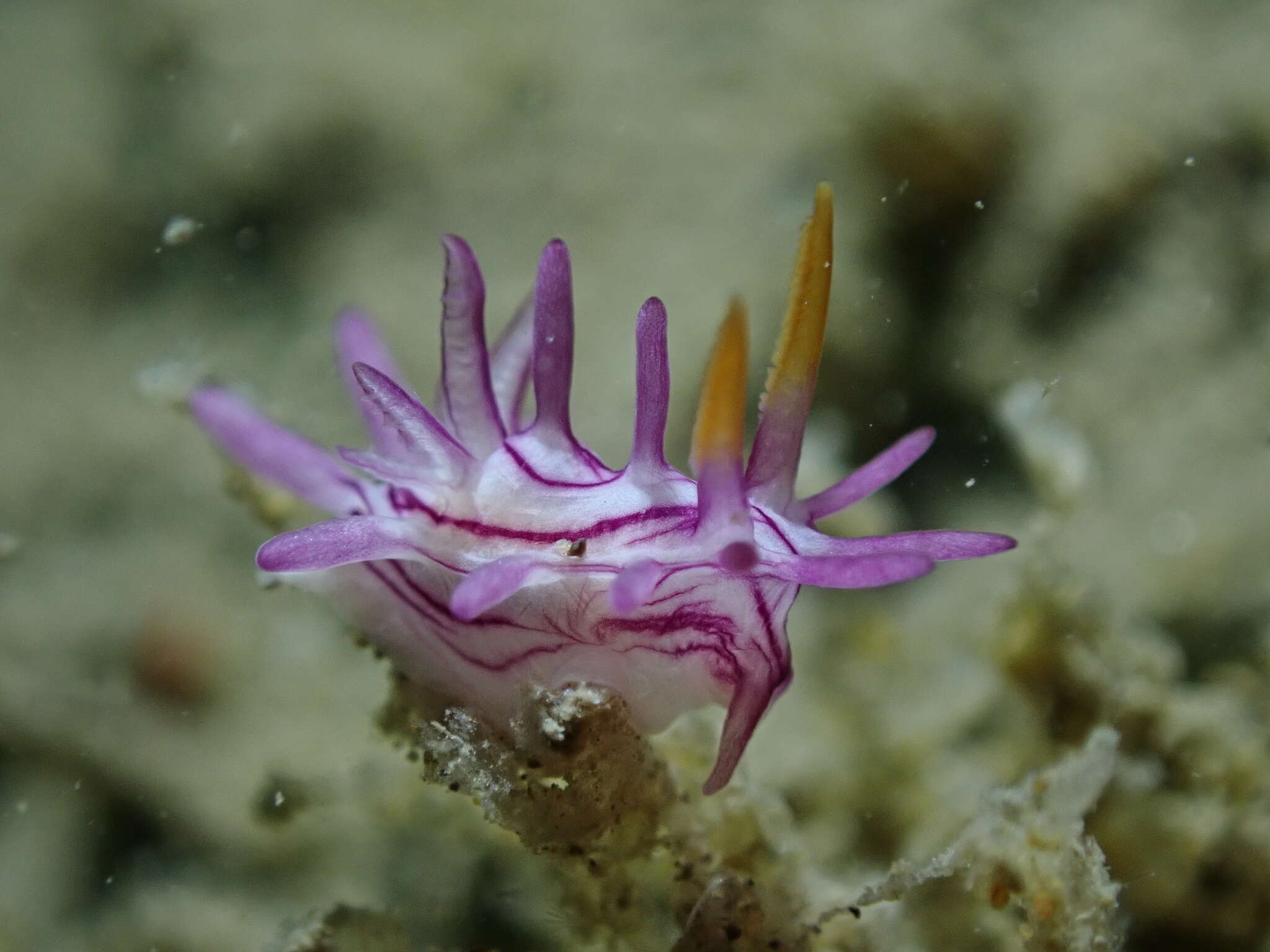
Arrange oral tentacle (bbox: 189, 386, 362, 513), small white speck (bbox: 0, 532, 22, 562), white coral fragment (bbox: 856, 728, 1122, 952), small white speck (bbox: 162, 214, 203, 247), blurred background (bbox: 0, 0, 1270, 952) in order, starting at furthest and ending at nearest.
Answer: small white speck (bbox: 162, 214, 203, 247) → small white speck (bbox: 0, 532, 22, 562) → blurred background (bbox: 0, 0, 1270, 952) → oral tentacle (bbox: 189, 386, 362, 513) → white coral fragment (bbox: 856, 728, 1122, 952)

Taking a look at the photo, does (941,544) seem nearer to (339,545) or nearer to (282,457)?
A: (339,545)

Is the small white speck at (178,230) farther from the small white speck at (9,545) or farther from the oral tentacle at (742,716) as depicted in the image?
the oral tentacle at (742,716)

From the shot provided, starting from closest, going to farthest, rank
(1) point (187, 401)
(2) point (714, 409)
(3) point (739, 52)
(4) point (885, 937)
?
(2) point (714, 409) → (4) point (885, 937) → (1) point (187, 401) → (3) point (739, 52)

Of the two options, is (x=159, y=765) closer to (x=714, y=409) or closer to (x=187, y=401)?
(x=187, y=401)

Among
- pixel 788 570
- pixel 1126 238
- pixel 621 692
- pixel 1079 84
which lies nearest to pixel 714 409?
pixel 788 570

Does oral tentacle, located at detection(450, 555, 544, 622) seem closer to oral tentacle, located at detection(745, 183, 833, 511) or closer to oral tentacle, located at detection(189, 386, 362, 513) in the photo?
oral tentacle, located at detection(745, 183, 833, 511)

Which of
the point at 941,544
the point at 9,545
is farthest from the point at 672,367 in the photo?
the point at 9,545

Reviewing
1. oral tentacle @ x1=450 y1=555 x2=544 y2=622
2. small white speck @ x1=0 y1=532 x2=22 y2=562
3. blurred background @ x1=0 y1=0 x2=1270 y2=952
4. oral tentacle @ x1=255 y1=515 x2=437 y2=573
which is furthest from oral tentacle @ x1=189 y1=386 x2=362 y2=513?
small white speck @ x1=0 y1=532 x2=22 y2=562
